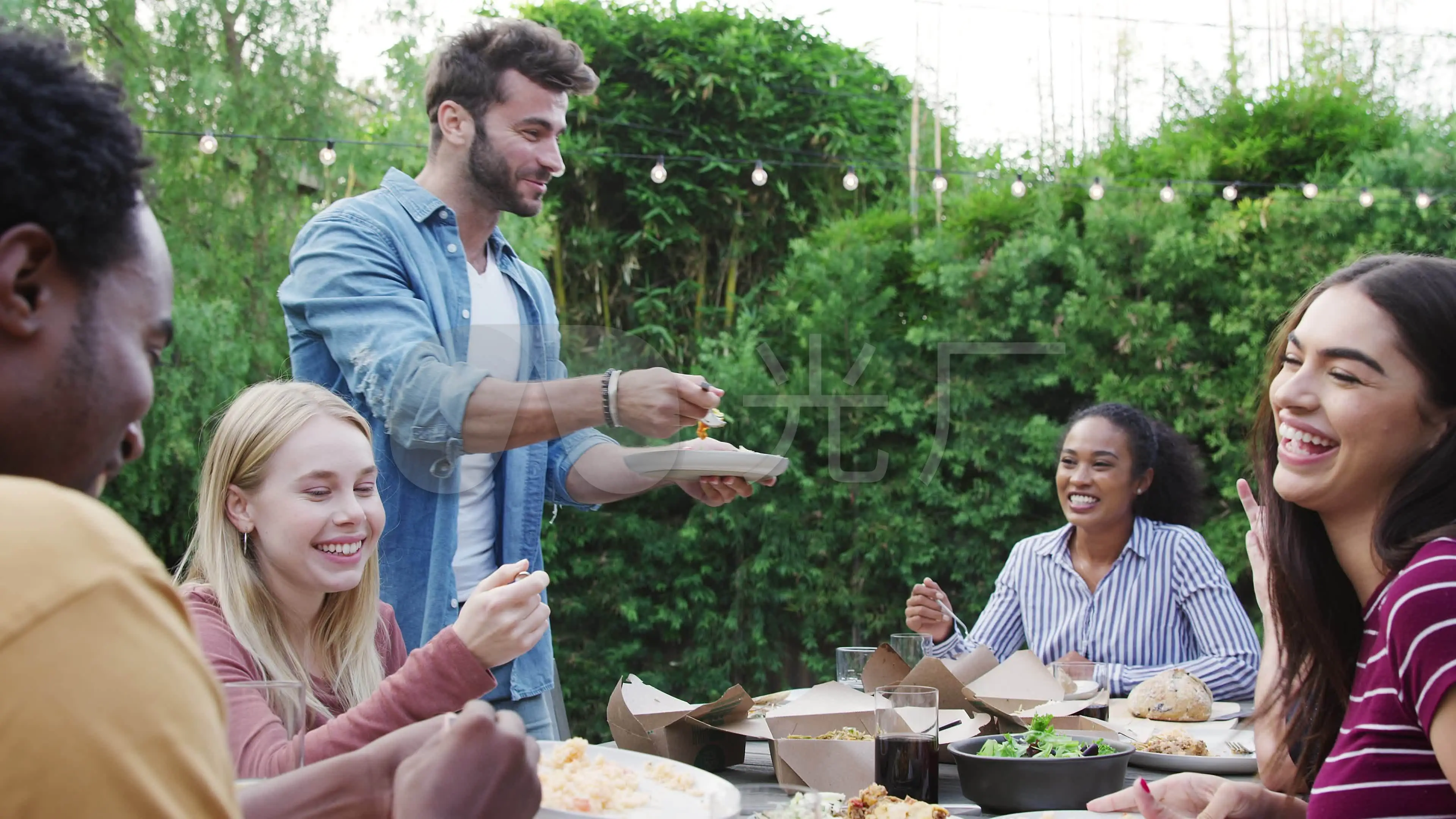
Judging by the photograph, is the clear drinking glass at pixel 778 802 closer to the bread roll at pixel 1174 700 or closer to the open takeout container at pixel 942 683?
the open takeout container at pixel 942 683

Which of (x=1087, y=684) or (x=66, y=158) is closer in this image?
(x=66, y=158)

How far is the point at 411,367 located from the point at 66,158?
145 centimetres

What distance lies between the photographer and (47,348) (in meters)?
0.55

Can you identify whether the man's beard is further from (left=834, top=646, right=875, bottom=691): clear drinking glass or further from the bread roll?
the bread roll

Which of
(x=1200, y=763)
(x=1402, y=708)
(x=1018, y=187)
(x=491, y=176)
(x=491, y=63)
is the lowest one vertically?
(x=1200, y=763)

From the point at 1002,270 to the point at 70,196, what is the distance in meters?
5.01

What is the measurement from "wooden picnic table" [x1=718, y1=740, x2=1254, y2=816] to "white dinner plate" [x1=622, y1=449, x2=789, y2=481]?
0.47 metres

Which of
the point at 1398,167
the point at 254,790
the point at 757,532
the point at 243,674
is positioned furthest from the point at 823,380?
the point at 254,790

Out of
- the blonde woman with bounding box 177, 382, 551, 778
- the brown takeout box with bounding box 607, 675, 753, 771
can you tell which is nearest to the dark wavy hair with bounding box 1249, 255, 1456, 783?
the brown takeout box with bounding box 607, 675, 753, 771

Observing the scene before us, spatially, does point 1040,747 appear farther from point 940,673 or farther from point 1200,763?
→ point 1200,763

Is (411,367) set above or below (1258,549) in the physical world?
above

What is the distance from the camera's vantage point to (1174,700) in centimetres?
235

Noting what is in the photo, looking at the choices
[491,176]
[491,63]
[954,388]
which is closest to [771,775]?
[491,176]

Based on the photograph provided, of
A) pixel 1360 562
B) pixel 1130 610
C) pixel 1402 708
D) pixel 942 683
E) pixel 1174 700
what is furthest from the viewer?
pixel 1130 610
